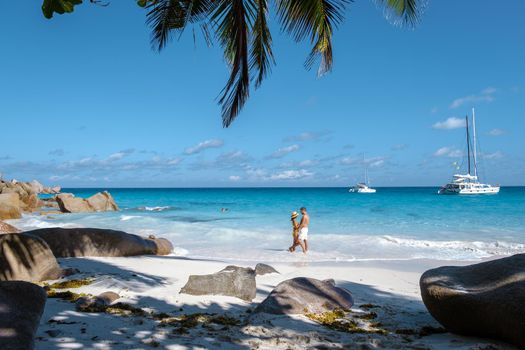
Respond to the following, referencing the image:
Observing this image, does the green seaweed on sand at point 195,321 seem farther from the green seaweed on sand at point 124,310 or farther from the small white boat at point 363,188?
the small white boat at point 363,188

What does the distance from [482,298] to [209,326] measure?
2.77 meters

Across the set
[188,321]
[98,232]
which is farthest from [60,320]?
[98,232]

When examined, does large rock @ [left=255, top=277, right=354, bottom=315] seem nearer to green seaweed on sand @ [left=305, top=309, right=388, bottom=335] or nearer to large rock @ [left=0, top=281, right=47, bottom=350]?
green seaweed on sand @ [left=305, top=309, right=388, bottom=335]

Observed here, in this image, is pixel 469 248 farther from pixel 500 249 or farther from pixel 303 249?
pixel 303 249

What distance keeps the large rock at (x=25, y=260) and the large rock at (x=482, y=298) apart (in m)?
5.50

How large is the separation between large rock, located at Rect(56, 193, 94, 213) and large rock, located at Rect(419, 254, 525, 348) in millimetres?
32070

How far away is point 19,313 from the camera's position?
294 cm

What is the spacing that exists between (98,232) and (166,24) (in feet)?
19.1

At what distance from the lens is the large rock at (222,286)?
220 inches

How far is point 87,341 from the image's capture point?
3.38 meters

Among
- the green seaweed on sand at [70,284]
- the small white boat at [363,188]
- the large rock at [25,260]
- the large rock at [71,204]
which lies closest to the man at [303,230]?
the green seaweed on sand at [70,284]

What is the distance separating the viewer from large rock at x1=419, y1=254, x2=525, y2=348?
3.55 metres

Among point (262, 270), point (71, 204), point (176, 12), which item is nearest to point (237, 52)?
point (176, 12)

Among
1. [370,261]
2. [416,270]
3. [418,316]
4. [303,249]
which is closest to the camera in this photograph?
[418,316]
